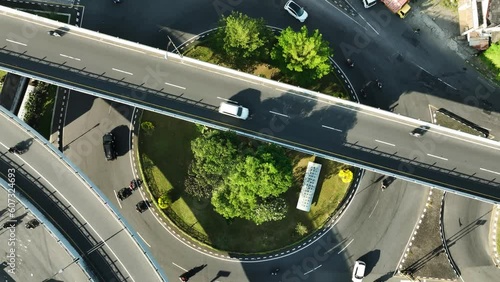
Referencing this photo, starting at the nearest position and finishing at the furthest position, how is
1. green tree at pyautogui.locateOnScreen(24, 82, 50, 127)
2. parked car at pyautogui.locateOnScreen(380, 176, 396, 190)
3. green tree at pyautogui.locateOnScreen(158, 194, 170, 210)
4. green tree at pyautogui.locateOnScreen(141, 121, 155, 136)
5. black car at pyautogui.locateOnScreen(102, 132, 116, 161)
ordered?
1. green tree at pyautogui.locateOnScreen(158, 194, 170, 210)
2. black car at pyautogui.locateOnScreen(102, 132, 116, 161)
3. green tree at pyautogui.locateOnScreen(141, 121, 155, 136)
4. green tree at pyautogui.locateOnScreen(24, 82, 50, 127)
5. parked car at pyautogui.locateOnScreen(380, 176, 396, 190)

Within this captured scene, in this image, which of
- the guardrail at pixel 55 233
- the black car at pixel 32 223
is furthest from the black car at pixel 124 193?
the black car at pixel 32 223

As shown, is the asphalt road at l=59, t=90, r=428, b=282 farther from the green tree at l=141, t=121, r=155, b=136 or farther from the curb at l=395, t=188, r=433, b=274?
the green tree at l=141, t=121, r=155, b=136

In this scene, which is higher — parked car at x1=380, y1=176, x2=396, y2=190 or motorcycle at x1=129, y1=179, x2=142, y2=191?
motorcycle at x1=129, y1=179, x2=142, y2=191

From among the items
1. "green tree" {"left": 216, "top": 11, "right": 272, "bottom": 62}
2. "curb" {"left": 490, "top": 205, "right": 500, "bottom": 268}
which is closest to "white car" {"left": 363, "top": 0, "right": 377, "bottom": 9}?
"green tree" {"left": 216, "top": 11, "right": 272, "bottom": 62}

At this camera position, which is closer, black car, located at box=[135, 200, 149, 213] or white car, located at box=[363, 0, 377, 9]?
black car, located at box=[135, 200, 149, 213]

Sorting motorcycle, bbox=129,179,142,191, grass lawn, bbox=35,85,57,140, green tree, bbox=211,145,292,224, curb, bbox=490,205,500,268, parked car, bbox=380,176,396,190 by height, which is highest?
grass lawn, bbox=35,85,57,140

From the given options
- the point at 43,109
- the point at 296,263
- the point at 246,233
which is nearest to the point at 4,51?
the point at 43,109

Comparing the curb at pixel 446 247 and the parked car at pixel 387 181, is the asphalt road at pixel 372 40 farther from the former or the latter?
the curb at pixel 446 247

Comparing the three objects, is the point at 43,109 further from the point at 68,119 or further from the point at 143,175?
the point at 143,175
